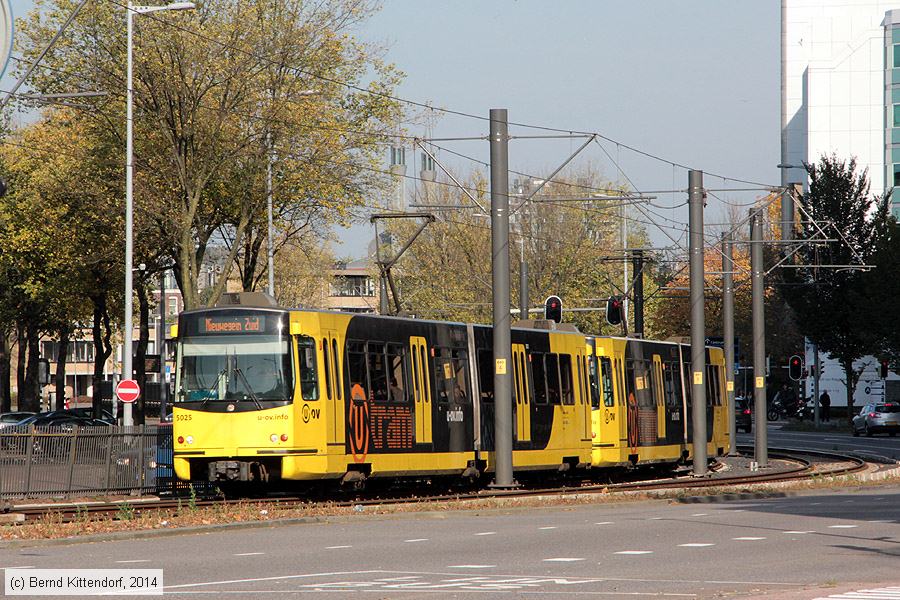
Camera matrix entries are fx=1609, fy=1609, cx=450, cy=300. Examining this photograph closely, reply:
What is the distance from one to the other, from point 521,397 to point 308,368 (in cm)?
726

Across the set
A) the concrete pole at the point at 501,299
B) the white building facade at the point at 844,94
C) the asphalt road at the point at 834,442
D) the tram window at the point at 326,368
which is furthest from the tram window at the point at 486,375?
the white building facade at the point at 844,94

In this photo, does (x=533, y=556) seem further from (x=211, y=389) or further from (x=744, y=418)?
(x=744, y=418)

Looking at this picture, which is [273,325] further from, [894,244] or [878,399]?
[878,399]

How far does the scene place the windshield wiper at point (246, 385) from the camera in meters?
24.3

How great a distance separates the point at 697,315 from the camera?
3522cm

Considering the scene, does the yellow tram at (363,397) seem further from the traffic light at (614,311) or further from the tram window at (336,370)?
the traffic light at (614,311)

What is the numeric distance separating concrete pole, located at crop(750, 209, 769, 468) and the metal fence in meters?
16.0

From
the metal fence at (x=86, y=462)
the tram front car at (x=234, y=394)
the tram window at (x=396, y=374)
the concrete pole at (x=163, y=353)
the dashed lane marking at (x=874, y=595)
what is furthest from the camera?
the concrete pole at (x=163, y=353)

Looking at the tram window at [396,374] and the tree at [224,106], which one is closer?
the tram window at [396,374]

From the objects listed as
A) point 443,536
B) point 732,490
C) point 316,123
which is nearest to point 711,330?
point 316,123

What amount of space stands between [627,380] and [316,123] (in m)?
11.0

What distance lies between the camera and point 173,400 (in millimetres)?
25062

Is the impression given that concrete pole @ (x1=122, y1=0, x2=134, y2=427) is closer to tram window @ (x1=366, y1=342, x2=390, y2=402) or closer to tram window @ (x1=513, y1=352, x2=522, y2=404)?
tram window @ (x1=513, y1=352, x2=522, y2=404)

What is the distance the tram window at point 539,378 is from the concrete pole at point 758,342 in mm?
9294
